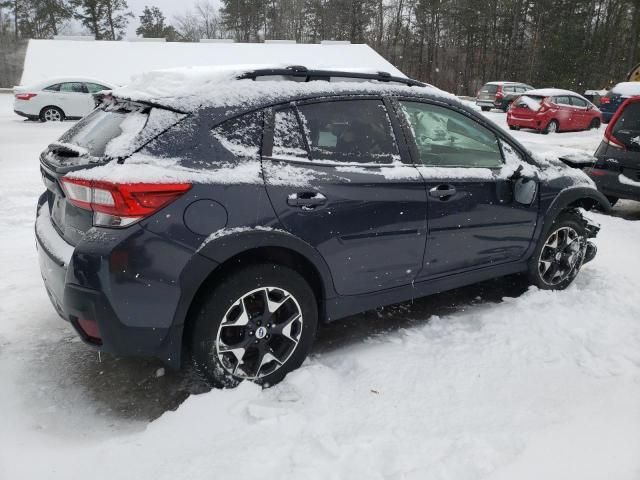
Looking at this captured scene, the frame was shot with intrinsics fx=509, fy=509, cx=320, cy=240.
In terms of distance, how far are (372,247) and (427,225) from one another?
0.45m

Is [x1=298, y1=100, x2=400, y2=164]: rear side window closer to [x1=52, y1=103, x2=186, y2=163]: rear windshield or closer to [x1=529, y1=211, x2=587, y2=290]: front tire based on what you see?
[x1=52, y1=103, x2=186, y2=163]: rear windshield

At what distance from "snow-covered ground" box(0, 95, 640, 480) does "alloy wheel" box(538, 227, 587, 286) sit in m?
0.28

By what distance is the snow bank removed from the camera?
26.4 metres

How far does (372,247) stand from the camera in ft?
10.1

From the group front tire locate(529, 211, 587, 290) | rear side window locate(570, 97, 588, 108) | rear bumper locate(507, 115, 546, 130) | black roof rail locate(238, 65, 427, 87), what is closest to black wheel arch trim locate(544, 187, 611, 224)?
front tire locate(529, 211, 587, 290)

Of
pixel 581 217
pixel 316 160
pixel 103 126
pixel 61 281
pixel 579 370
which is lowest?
pixel 579 370

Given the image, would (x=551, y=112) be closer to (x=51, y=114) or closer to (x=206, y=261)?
(x=51, y=114)

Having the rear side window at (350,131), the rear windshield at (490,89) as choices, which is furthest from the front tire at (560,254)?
the rear windshield at (490,89)

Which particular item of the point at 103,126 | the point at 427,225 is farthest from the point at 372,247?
the point at 103,126

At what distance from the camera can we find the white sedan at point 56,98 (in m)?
16.8

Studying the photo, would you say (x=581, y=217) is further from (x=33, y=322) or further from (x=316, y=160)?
(x=33, y=322)

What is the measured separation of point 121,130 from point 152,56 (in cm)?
2909

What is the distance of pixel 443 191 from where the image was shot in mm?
3342

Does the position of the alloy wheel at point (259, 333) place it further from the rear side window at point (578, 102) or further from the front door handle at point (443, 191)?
the rear side window at point (578, 102)
